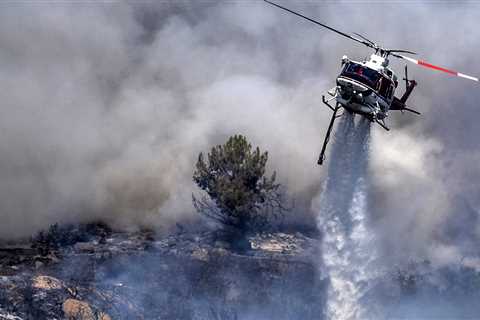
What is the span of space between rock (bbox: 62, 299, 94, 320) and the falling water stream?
12.0 meters

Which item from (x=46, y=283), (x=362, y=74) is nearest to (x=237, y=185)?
(x=362, y=74)

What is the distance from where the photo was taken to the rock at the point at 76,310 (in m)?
54.8

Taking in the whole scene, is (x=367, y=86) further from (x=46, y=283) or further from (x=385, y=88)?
(x=46, y=283)

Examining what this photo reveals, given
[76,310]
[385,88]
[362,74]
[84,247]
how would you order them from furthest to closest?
[84,247] < [385,88] < [362,74] < [76,310]

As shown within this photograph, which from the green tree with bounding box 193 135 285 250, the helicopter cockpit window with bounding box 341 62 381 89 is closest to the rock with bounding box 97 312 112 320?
the green tree with bounding box 193 135 285 250

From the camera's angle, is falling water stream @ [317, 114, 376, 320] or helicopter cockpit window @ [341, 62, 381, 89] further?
falling water stream @ [317, 114, 376, 320]

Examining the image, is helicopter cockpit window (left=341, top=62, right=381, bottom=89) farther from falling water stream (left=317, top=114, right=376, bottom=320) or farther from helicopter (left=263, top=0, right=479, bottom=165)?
falling water stream (left=317, top=114, right=376, bottom=320)

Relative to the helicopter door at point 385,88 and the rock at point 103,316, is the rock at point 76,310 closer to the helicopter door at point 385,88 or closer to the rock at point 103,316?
the rock at point 103,316

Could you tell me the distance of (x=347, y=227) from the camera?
2413 inches

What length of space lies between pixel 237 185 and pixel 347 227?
7607 millimetres

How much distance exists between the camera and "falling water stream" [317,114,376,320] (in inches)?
2355

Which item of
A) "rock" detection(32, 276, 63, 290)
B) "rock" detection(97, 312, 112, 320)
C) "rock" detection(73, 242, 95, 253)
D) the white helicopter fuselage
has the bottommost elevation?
"rock" detection(97, 312, 112, 320)

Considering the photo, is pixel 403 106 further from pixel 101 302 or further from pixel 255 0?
pixel 255 0

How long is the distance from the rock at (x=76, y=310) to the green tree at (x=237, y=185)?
1315 cm
